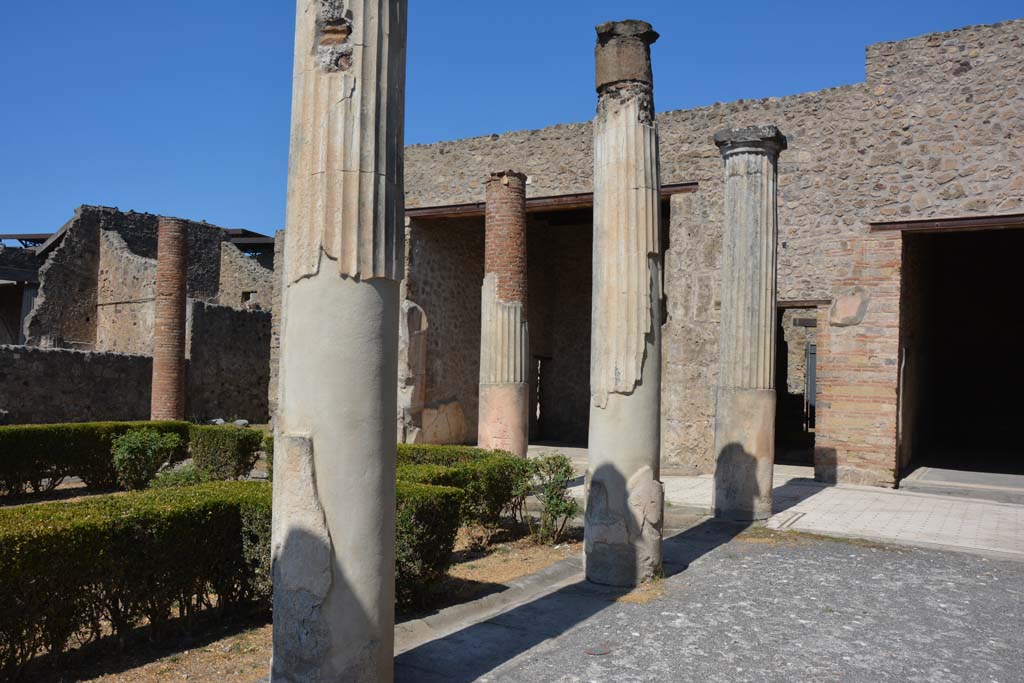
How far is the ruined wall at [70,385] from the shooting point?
14.9 meters

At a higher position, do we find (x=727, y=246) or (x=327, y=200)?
(x=727, y=246)

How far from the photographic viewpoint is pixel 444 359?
54.3 feet

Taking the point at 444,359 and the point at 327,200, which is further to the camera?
the point at 444,359

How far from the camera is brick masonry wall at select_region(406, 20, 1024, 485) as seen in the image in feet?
36.4

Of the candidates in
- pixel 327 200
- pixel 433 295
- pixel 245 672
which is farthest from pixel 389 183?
pixel 433 295

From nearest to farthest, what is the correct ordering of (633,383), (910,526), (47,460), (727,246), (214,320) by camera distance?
(633,383), (910,526), (727,246), (47,460), (214,320)

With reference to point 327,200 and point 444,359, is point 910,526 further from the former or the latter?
point 444,359

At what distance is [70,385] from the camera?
15977mm

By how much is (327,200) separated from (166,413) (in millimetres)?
13024

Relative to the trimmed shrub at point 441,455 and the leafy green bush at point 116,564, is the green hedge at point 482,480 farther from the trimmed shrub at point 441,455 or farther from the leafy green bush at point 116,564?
the leafy green bush at point 116,564

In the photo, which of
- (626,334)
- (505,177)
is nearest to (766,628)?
(626,334)

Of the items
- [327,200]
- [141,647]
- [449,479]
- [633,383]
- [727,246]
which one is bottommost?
[141,647]

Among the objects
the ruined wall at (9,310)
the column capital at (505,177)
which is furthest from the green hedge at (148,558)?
the ruined wall at (9,310)

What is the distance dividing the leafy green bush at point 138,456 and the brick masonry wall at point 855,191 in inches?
309
